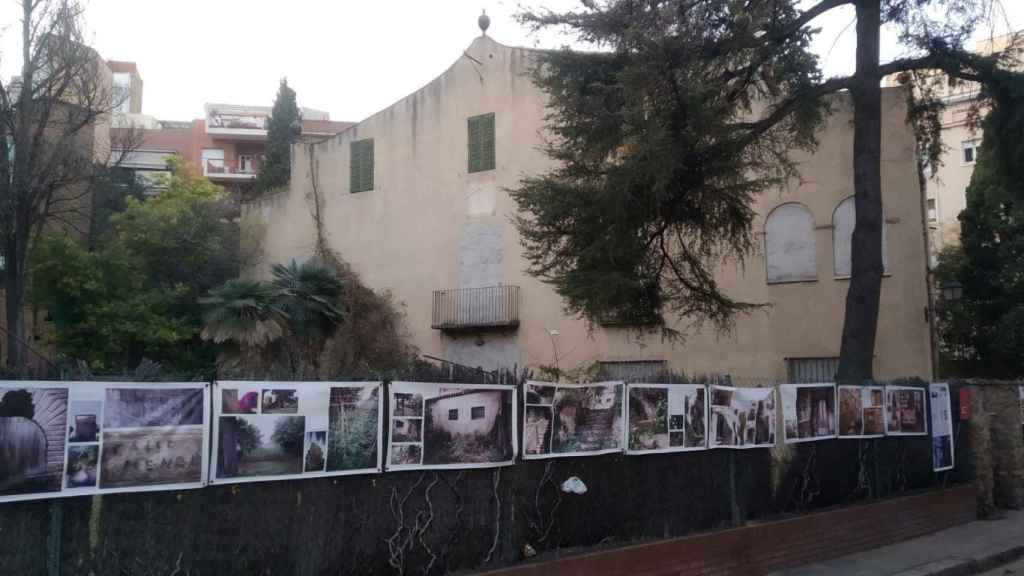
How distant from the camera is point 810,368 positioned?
2344cm

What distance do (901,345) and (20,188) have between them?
71.1 feet

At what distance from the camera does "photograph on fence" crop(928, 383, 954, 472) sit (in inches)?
572

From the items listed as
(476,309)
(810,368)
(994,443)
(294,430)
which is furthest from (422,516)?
(476,309)

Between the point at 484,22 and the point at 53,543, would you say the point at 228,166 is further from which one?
the point at 53,543

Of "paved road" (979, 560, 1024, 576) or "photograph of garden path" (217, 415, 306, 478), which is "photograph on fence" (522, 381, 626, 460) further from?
"paved road" (979, 560, 1024, 576)

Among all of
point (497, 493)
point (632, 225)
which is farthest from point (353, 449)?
point (632, 225)

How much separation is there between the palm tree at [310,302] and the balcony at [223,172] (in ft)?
111

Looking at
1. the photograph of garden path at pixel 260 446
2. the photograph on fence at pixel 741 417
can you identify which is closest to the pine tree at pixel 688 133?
the photograph on fence at pixel 741 417

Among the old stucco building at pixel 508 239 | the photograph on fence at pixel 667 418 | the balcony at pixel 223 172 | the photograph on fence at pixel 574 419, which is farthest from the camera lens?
the balcony at pixel 223 172

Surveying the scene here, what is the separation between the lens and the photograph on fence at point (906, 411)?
13586mm

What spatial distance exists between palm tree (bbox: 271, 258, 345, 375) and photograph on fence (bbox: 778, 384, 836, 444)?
1619 cm

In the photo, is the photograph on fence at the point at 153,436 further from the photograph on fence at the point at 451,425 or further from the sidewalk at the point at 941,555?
the sidewalk at the point at 941,555

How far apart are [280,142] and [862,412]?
43.7 meters

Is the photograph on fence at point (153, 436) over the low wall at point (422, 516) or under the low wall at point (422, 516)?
over
